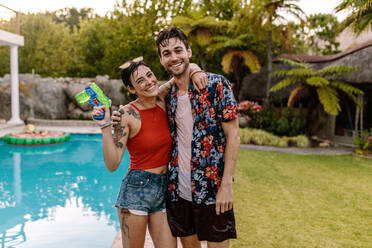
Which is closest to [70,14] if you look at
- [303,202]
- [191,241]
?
[303,202]

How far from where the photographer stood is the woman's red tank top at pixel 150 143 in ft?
7.56

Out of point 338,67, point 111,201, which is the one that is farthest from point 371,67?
point 111,201

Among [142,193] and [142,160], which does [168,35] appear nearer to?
[142,160]

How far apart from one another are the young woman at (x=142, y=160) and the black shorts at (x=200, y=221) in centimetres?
7

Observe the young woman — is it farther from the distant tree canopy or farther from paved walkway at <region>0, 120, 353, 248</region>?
the distant tree canopy

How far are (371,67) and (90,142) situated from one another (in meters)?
10.2

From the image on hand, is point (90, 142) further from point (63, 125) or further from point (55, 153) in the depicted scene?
point (63, 125)

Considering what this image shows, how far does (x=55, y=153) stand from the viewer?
413 inches

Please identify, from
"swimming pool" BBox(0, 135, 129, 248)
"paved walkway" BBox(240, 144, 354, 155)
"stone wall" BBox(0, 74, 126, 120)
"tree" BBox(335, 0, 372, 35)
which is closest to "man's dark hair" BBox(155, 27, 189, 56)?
"swimming pool" BBox(0, 135, 129, 248)

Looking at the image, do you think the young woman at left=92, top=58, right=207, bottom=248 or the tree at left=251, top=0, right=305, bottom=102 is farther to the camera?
the tree at left=251, top=0, right=305, bottom=102

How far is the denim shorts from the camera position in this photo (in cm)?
224

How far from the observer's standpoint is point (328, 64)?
11.9 m

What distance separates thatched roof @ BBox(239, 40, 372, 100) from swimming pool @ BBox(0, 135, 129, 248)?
7107mm

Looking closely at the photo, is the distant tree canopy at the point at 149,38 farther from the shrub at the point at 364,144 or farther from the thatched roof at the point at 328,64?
the shrub at the point at 364,144
